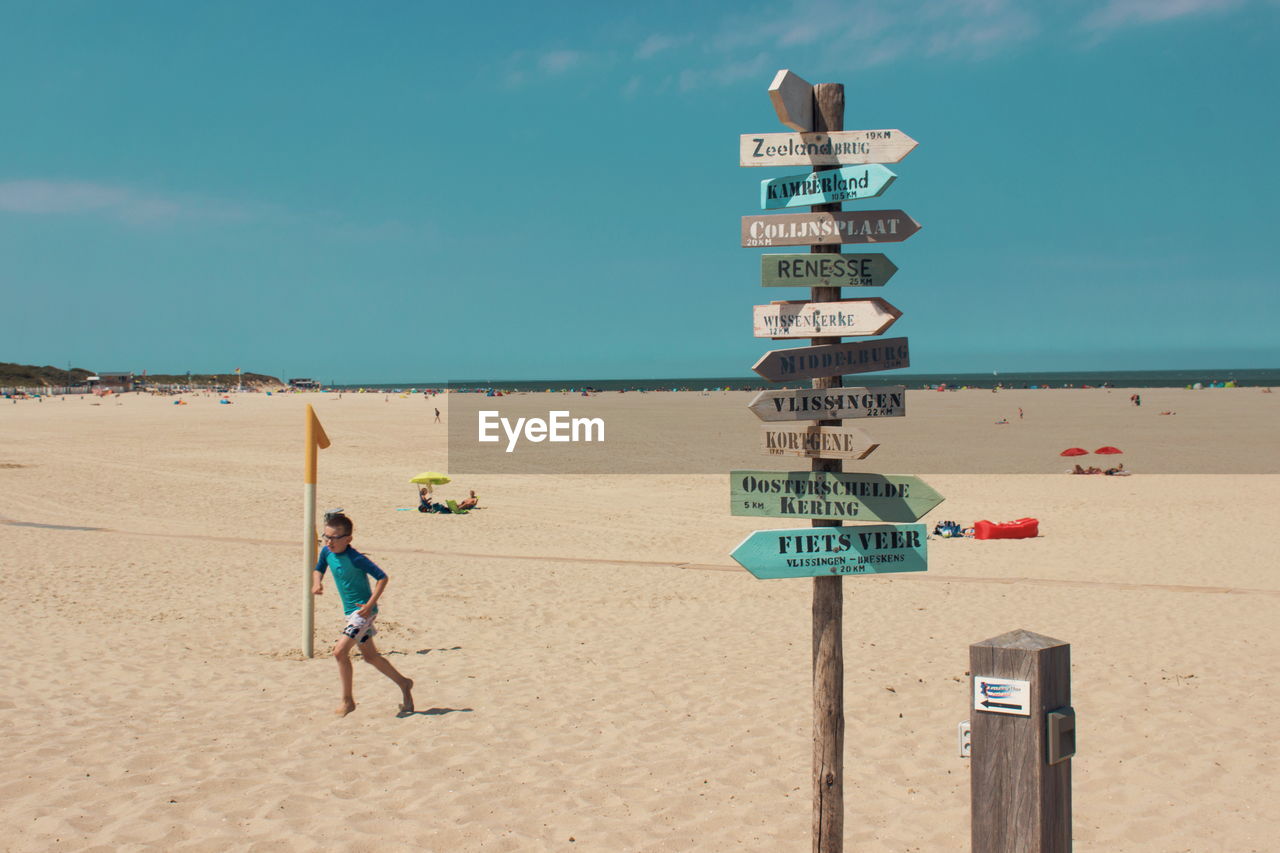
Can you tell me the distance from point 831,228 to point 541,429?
134 ft

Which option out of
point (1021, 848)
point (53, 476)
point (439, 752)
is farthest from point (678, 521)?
point (53, 476)

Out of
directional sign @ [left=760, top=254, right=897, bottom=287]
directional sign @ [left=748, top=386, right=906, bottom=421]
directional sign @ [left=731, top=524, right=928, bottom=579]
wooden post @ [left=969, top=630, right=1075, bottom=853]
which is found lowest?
wooden post @ [left=969, top=630, right=1075, bottom=853]

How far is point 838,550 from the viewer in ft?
13.3

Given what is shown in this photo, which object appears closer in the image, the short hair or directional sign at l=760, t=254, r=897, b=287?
directional sign at l=760, t=254, r=897, b=287

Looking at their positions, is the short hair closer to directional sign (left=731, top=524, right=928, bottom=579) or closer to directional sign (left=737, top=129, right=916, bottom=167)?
directional sign (left=731, top=524, right=928, bottom=579)

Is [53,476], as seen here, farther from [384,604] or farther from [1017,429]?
[1017,429]

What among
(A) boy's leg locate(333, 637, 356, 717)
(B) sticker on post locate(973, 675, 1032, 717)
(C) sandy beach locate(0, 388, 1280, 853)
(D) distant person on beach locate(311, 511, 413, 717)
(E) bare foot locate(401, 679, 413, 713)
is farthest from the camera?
(E) bare foot locate(401, 679, 413, 713)

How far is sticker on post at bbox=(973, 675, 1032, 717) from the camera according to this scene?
9.66 ft

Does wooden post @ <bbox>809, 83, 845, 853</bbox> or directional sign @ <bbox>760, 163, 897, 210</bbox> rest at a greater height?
directional sign @ <bbox>760, 163, 897, 210</bbox>

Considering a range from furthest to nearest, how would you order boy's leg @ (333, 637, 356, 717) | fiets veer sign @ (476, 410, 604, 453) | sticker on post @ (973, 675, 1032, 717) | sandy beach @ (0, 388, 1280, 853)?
fiets veer sign @ (476, 410, 604, 453) < boy's leg @ (333, 637, 356, 717) < sandy beach @ (0, 388, 1280, 853) < sticker on post @ (973, 675, 1032, 717)

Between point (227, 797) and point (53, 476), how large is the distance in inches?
889

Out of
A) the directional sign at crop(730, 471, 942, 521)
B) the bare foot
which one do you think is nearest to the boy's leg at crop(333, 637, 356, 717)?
the bare foot

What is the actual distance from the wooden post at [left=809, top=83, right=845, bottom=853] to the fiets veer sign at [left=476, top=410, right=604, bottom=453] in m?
29.0

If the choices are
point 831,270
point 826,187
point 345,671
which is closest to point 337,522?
point 345,671
